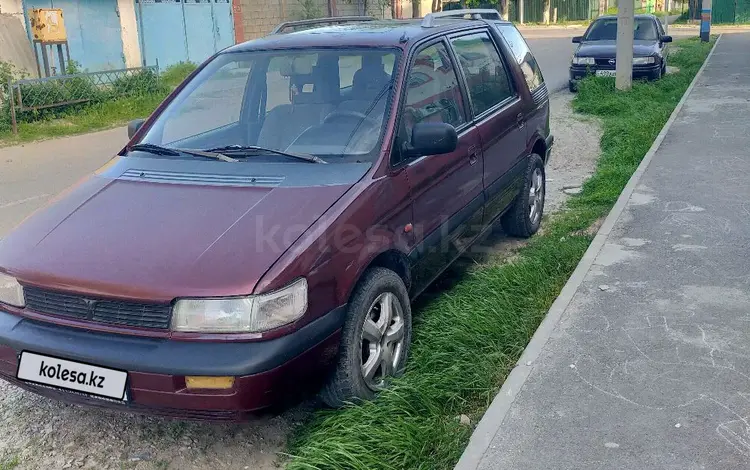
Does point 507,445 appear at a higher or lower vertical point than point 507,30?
lower

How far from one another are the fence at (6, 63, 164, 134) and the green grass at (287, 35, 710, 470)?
31.1 ft

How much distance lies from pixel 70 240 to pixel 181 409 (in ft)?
3.09

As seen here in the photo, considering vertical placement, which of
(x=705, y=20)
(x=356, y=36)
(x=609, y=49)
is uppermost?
(x=356, y=36)

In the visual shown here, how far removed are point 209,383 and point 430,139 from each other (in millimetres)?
1677

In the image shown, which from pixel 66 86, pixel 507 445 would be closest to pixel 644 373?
pixel 507 445

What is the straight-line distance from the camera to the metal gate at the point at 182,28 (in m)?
18.6

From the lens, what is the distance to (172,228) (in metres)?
3.39

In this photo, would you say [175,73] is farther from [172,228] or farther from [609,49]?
[172,228]

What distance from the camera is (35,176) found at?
9469 millimetres

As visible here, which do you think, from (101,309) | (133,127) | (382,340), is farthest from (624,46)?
(101,309)

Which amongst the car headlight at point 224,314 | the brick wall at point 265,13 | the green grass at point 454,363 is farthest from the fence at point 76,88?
the car headlight at point 224,314

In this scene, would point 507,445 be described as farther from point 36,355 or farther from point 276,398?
point 36,355

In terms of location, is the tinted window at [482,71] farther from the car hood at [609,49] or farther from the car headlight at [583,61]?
the car hood at [609,49]

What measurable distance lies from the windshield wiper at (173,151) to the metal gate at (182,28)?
1450cm
